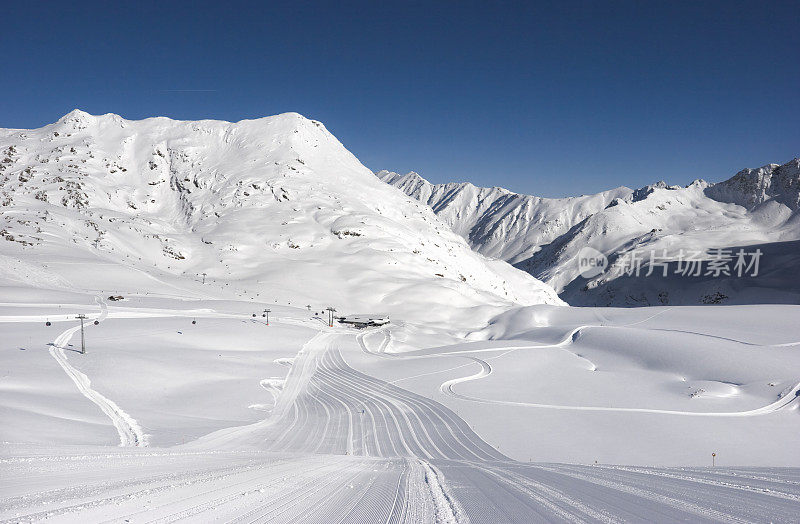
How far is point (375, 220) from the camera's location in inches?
5172

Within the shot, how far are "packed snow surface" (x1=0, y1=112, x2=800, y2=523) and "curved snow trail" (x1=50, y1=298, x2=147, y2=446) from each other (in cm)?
20

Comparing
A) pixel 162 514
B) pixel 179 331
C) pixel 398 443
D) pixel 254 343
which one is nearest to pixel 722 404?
pixel 398 443

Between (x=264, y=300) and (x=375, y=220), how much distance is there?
179ft

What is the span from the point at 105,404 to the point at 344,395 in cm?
1488

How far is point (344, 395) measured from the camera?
30781mm

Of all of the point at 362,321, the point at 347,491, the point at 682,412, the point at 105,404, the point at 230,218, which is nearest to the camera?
the point at 347,491

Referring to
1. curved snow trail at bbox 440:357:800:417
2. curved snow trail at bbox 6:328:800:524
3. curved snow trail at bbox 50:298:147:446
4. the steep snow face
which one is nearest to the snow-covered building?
the steep snow face

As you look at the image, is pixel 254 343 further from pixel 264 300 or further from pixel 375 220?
pixel 375 220

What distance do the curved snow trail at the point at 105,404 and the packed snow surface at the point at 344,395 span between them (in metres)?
0.20

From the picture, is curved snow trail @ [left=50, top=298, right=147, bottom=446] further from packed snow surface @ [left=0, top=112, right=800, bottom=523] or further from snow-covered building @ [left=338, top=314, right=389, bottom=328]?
snow-covered building @ [left=338, top=314, right=389, bottom=328]

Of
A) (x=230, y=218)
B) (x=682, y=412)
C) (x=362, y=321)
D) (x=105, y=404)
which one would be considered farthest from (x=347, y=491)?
(x=230, y=218)

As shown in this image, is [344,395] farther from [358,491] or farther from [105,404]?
[358,491]

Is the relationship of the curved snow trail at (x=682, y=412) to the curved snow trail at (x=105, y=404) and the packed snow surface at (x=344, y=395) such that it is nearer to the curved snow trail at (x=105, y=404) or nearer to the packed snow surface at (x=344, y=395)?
the packed snow surface at (x=344, y=395)

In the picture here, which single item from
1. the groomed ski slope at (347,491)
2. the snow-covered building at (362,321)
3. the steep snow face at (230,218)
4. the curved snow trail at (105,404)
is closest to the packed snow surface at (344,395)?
the groomed ski slope at (347,491)
